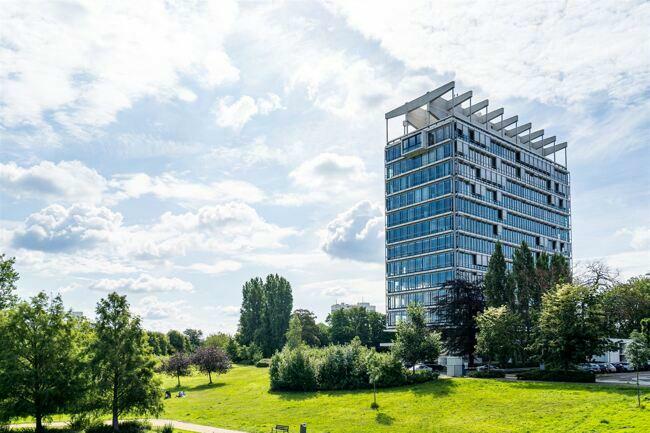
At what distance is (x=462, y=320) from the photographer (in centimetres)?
6400

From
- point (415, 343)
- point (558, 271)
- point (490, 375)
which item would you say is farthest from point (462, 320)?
point (558, 271)

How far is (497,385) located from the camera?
153 feet

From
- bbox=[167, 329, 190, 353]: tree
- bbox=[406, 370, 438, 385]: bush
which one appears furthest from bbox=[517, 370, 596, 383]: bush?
bbox=[167, 329, 190, 353]: tree

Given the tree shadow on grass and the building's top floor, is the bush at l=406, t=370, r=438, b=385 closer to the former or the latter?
the tree shadow on grass

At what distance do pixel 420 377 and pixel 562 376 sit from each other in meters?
12.4

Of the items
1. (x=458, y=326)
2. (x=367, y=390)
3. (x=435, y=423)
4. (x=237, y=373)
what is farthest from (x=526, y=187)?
(x=435, y=423)

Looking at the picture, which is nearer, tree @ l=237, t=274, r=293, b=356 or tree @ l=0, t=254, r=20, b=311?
tree @ l=0, t=254, r=20, b=311

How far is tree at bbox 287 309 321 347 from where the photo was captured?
118 m

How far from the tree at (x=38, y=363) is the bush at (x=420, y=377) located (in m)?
28.1

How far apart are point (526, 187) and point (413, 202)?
27520mm

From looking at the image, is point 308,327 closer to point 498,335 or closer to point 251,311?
point 251,311

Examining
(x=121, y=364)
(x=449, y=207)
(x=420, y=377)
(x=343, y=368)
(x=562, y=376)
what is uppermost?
(x=449, y=207)

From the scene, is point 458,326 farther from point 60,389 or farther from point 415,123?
point 415,123

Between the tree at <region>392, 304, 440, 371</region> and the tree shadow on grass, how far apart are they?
12452 millimetres
